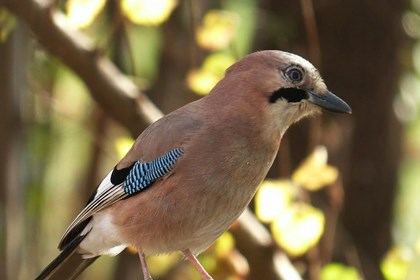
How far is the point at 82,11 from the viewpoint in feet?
15.8

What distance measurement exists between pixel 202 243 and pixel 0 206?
2.19 meters

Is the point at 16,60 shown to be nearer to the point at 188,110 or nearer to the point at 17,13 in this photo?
the point at 17,13

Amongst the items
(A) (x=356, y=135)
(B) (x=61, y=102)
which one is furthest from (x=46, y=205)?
(A) (x=356, y=135)

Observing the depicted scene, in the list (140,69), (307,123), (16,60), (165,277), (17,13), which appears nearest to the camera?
(17,13)

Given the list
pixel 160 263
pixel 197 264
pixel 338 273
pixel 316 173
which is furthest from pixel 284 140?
pixel 197 264

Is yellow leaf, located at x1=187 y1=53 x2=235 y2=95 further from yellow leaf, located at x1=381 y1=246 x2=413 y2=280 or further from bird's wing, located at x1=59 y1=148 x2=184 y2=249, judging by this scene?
yellow leaf, located at x1=381 y1=246 x2=413 y2=280

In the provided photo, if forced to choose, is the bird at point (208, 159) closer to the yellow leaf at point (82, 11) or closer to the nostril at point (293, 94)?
the nostril at point (293, 94)

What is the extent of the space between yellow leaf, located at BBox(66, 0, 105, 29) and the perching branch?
30 cm

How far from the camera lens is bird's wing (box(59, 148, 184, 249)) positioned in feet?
14.7

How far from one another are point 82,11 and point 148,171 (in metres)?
0.84

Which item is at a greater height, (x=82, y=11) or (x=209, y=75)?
(x=82, y=11)

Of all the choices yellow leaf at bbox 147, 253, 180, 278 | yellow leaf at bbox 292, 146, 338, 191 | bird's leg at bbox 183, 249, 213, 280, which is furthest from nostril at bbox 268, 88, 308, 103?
yellow leaf at bbox 147, 253, 180, 278

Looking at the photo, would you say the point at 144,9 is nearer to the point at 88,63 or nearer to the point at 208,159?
the point at 88,63

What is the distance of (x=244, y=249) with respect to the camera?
5.41 metres
